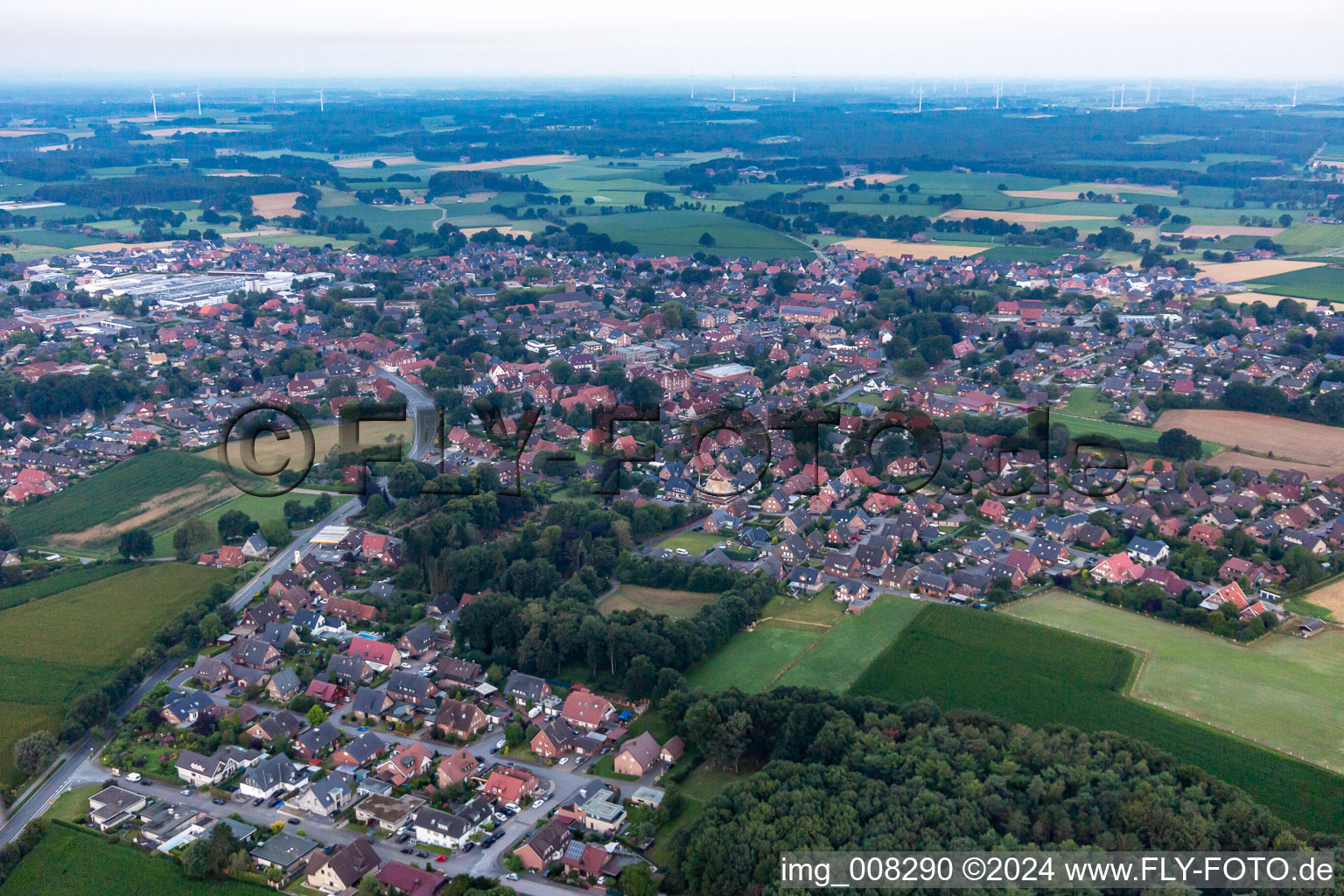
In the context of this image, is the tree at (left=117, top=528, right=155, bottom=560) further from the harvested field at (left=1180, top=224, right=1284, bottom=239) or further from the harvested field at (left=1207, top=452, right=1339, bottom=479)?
the harvested field at (left=1180, top=224, right=1284, bottom=239)

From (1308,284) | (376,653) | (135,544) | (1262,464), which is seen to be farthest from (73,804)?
(1308,284)

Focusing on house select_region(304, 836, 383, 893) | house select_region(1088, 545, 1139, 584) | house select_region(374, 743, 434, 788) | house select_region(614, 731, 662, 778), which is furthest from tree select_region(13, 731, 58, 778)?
house select_region(1088, 545, 1139, 584)

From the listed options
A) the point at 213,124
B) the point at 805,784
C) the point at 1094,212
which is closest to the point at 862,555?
the point at 805,784

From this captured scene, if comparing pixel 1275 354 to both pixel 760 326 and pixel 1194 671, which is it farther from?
pixel 1194 671

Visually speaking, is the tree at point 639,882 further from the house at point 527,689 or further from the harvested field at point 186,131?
the harvested field at point 186,131

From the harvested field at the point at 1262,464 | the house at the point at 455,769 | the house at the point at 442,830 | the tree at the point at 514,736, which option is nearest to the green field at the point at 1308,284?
the harvested field at the point at 1262,464

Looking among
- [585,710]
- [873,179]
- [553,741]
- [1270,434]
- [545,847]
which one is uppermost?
[873,179]

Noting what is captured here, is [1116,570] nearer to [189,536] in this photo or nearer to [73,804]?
[73,804]
